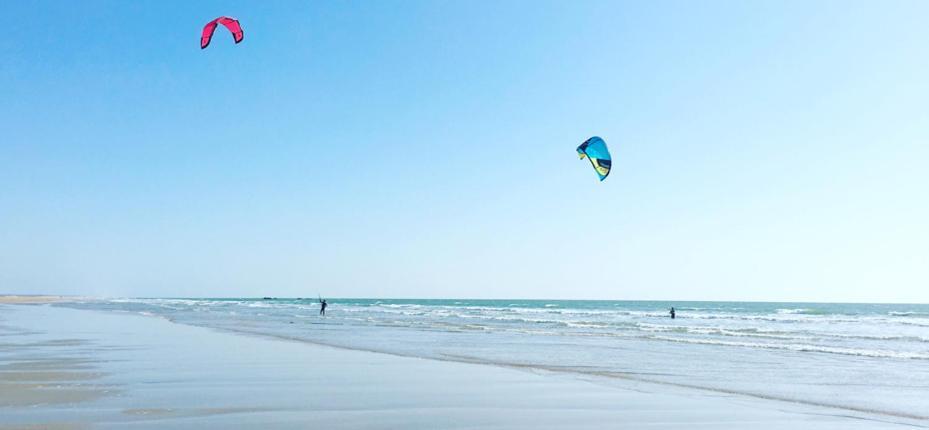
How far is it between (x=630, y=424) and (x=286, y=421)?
10.7 ft

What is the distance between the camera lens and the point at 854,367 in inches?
569

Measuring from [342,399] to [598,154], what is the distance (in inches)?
478

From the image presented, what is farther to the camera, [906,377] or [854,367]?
[854,367]

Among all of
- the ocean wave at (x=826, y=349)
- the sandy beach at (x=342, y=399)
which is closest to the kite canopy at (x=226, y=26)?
the sandy beach at (x=342, y=399)

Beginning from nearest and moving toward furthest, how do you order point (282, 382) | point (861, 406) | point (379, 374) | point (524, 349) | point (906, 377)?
point (861, 406)
point (282, 382)
point (379, 374)
point (906, 377)
point (524, 349)

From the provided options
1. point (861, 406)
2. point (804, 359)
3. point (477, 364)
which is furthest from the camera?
point (804, 359)

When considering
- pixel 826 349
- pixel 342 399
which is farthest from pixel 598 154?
pixel 342 399

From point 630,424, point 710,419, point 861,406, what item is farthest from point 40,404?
point 861,406

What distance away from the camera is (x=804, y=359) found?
16.3m

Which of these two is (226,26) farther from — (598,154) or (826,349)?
(826,349)

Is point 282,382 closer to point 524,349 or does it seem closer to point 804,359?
point 524,349

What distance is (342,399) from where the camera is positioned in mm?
8391

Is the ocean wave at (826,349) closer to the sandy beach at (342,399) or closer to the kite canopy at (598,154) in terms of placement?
the kite canopy at (598,154)

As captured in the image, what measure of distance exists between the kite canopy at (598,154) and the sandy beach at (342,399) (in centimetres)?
782
